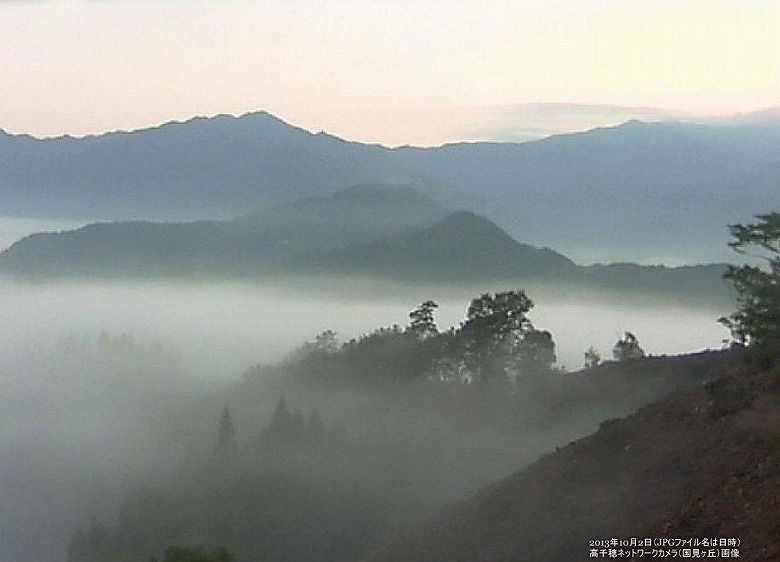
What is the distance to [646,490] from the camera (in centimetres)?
2178

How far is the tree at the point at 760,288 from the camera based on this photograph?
2789cm

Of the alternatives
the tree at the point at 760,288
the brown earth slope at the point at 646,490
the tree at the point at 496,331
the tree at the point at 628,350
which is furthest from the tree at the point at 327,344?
the tree at the point at 760,288

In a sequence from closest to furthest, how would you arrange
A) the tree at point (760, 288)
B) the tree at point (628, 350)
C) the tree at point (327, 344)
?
the tree at point (760, 288)
the tree at point (628, 350)
the tree at point (327, 344)

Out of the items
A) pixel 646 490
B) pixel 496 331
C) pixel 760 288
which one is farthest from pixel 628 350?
pixel 646 490

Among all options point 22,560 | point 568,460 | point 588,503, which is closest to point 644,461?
point 588,503

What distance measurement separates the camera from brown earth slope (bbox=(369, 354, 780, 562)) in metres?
16.7

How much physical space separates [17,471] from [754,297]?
235 ft

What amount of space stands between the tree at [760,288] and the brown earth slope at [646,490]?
3365mm

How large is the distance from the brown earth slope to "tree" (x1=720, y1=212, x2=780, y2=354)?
11.0ft

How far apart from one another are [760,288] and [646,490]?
10662 mm

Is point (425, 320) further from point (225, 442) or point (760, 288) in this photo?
point (760, 288)

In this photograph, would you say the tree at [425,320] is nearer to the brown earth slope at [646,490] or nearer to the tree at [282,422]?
the tree at [282,422]

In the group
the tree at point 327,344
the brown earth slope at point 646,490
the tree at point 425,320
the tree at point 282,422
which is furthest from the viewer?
the tree at point 327,344

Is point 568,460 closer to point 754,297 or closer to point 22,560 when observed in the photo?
point 754,297
